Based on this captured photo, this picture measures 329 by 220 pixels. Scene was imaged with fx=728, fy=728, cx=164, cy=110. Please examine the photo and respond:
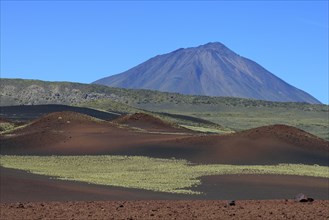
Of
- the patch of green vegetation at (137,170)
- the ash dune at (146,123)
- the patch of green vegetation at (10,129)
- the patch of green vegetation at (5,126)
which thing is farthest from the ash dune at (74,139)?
the ash dune at (146,123)

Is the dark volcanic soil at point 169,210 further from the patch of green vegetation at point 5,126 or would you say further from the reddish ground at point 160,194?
the patch of green vegetation at point 5,126

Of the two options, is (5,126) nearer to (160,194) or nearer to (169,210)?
(160,194)

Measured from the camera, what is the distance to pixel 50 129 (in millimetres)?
72875

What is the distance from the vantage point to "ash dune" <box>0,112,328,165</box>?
187 ft

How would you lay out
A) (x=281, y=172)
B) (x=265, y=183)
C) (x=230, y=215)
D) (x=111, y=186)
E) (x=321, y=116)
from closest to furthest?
1. (x=230, y=215)
2. (x=111, y=186)
3. (x=265, y=183)
4. (x=281, y=172)
5. (x=321, y=116)

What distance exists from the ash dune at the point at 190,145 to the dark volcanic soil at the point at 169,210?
99.9 ft

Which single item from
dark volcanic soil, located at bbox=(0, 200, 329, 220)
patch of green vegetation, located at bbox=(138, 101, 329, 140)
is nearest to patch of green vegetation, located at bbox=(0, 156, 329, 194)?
dark volcanic soil, located at bbox=(0, 200, 329, 220)

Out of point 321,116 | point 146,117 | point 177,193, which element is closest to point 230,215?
point 177,193

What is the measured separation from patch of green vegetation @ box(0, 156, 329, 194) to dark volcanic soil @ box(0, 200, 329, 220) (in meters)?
9.55

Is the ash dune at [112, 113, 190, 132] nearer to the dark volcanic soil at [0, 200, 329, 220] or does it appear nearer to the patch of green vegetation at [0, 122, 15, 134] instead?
the patch of green vegetation at [0, 122, 15, 134]

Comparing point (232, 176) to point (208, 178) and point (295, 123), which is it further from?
point (295, 123)

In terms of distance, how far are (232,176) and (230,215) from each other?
72.1 ft

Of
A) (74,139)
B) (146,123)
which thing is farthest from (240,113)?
(74,139)

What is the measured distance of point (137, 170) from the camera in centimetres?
4744
